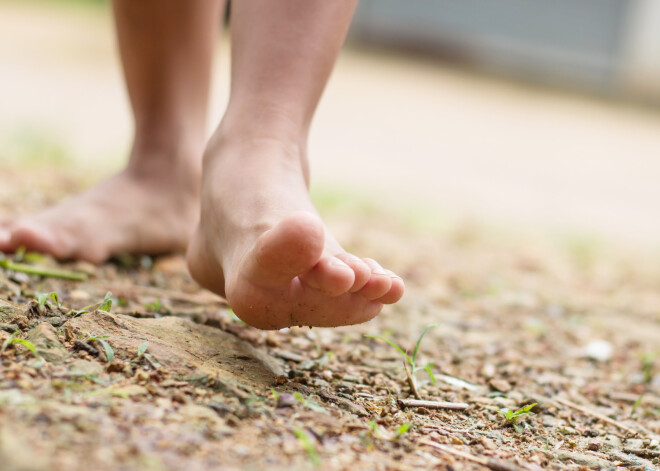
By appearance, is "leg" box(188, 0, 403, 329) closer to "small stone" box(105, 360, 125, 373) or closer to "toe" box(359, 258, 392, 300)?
"toe" box(359, 258, 392, 300)

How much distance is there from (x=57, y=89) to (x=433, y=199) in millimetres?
3089

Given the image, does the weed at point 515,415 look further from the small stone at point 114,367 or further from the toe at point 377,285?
the small stone at point 114,367

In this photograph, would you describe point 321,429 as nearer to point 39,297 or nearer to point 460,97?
point 39,297

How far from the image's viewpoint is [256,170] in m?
1.11

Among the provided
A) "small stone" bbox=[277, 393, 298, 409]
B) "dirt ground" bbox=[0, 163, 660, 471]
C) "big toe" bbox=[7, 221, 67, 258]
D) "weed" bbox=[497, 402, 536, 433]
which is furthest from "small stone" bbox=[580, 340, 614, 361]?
"big toe" bbox=[7, 221, 67, 258]

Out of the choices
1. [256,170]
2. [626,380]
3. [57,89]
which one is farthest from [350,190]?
[57,89]

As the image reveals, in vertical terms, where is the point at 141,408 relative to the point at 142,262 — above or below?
above

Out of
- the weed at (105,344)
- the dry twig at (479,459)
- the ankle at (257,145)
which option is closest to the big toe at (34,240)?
the ankle at (257,145)

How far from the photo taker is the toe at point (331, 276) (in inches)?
36.2

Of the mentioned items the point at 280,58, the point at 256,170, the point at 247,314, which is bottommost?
the point at 247,314

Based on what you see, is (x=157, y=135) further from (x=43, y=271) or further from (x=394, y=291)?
(x=394, y=291)

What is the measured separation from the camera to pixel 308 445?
785 mm

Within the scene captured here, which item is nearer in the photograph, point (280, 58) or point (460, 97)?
point (280, 58)

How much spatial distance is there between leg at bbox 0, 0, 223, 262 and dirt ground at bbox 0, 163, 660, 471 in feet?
0.26
